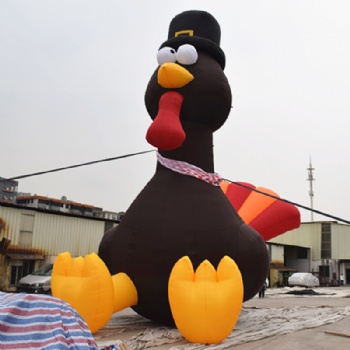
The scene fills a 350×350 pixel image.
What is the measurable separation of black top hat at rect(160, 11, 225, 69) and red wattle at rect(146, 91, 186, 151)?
89cm

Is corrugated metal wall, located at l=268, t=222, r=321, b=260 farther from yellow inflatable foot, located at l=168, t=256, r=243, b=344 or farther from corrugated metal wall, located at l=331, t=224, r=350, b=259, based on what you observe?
yellow inflatable foot, located at l=168, t=256, r=243, b=344

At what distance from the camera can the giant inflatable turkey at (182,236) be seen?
4.39 meters

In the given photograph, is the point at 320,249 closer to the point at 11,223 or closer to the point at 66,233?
the point at 66,233

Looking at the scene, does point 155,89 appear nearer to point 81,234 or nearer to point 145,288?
point 145,288

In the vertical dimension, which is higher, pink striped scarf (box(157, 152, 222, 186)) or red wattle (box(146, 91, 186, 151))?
red wattle (box(146, 91, 186, 151))

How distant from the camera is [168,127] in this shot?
519 cm

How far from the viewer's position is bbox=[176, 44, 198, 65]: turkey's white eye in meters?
5.52

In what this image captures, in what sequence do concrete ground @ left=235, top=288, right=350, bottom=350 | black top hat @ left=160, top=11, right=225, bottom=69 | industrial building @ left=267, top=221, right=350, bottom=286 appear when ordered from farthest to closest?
1. industrial building @ left=267, top=221, right=350, bottom=286
2. black top hat @ left=160, top=11, right=225, bottom=69
3. concrete ground @ left=235, top=288, right=350, bottom=350

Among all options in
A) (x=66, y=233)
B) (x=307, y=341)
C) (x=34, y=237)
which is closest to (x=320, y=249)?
(x=66, y=233)

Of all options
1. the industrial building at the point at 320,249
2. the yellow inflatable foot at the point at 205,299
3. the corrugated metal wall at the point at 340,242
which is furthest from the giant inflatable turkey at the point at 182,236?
the corrugated metal wall at the point at 340,242

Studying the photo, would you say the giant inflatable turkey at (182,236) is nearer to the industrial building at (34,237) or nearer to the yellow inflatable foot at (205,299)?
the yellow inflatable foot at (205,299)

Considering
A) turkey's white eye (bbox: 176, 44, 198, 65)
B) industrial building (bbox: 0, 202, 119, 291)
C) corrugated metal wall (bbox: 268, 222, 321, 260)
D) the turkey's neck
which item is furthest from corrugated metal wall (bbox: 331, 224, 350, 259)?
turkey's white eye (bbox: 176, 44, 198, 65)

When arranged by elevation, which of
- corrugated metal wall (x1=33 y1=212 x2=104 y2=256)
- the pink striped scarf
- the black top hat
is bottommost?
corrugated metal wall (x1=33 y1=212 x2=104 y2=256)

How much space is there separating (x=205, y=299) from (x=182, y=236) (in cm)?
97
